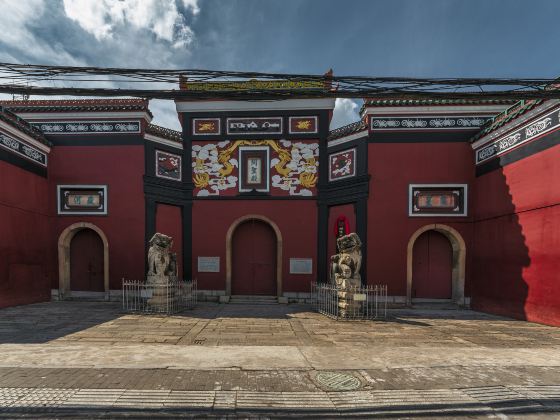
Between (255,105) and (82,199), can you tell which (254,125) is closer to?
(255,105)

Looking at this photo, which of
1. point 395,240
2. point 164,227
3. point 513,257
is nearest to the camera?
point 513,257

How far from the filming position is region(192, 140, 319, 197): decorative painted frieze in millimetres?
11695

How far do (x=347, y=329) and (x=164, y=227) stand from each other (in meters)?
8.16

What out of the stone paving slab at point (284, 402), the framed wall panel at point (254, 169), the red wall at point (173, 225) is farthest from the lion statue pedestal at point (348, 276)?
the red wall at point (173, 225)

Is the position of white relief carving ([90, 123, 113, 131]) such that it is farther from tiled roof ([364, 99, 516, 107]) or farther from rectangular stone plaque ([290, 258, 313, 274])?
tiled roof ([364, 99, 516, 107])

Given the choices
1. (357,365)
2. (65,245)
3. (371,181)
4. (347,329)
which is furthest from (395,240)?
(65,245)

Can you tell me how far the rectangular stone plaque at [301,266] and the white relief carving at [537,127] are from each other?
8.23m

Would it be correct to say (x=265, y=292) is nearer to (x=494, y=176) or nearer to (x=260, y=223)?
(x=260, y=223)

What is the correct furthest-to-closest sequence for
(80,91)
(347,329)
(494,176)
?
(494,176) → (347,329) → (80,91)

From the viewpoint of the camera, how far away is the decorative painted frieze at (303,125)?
1180 centimetres

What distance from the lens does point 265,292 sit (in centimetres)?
1166

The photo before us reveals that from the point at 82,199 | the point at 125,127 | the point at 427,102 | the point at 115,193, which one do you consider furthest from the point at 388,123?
the point at 82,199

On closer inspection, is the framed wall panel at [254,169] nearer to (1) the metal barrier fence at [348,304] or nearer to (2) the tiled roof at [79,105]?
(2) the tiled roof at [79,105]

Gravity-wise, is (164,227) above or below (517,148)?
below
